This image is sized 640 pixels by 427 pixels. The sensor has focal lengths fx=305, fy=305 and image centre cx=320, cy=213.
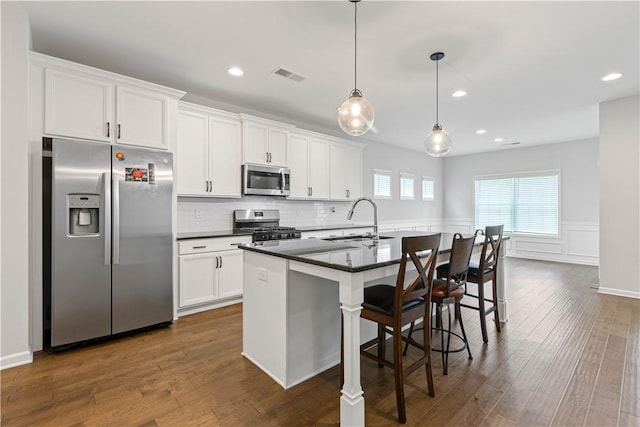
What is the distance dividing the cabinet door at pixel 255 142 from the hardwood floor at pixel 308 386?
231 cm

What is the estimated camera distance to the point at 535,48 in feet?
9.34

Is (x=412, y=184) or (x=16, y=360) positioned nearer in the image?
(x=16, y=360)

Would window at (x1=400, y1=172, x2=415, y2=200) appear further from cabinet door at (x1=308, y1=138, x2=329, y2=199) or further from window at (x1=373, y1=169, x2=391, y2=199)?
cabinet door at (x1=308, y1=138, x2=329, y2=199)

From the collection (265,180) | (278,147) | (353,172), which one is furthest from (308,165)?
(353,172)

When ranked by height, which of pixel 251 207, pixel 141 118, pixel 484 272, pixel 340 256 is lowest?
pixel 484 272

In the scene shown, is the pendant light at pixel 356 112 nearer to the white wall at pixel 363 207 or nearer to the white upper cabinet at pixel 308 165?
the white upper cabinet at pixel 308 165

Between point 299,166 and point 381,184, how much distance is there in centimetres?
267

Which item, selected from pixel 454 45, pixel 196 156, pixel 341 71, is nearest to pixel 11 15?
pixel 196 156

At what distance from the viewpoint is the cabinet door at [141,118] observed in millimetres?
2988

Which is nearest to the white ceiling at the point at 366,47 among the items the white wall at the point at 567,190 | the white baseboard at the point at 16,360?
the white baseboard at the point at 16,360

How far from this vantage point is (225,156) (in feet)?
13.5

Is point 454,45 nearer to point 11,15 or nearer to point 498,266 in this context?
point 498,266

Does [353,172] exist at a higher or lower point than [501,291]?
higher

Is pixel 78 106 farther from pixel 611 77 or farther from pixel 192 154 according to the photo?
pixel 611 77
